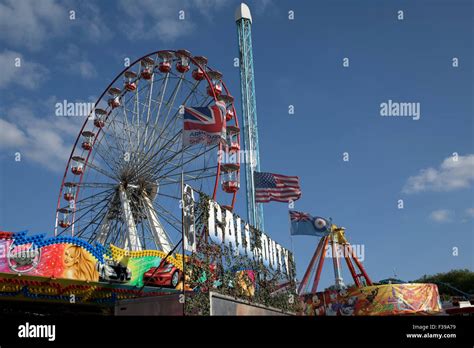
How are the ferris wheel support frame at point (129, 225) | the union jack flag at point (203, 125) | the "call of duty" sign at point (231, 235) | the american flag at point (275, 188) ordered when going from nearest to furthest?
the "call of duty" sign at point (231, 235), the union jack flag at point (203, 125), the ferris wheel support frame at point (129, 225), the american flag at point (275, 188)

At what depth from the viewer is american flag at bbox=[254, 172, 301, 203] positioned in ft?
91.0

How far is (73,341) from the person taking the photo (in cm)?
891

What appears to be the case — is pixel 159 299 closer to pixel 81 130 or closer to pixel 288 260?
pixel 288 260

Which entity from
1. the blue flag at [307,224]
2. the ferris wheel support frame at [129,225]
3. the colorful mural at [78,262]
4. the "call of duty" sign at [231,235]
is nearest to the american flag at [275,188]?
the blue flag at [307,224]

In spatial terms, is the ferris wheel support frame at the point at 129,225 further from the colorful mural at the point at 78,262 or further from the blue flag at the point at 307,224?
the blue flag at the point at 307,224

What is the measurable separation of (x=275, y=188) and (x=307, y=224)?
A: 19.6 ft

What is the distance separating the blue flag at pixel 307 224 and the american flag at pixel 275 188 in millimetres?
4028

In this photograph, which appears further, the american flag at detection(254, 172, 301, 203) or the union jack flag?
the american flag at detection(254, 172, 301, 203)

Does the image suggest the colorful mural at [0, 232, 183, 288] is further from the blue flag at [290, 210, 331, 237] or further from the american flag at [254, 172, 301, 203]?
the blue flag at [290, 210, 331, 237]

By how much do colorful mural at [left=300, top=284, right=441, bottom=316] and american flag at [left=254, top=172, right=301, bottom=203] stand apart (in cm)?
769

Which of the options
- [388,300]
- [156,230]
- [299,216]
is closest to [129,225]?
[156,230]

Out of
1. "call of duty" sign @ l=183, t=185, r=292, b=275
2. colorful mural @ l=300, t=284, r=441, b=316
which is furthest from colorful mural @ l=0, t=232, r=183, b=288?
colorful mural @ l=300, t=284, r=441, b=316

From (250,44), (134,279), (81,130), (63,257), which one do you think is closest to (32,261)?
(63,257)

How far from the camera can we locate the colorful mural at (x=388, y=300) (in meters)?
31.0
